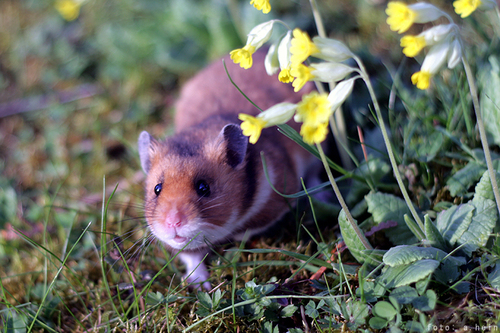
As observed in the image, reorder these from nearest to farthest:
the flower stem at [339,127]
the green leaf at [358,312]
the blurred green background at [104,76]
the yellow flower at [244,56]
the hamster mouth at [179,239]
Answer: the green leaf at [358,312] < the yellow flower at [244,56] < the hamster mouth at [179,239] < the flower stem at [339,127] < the blurred green background at [104,76]

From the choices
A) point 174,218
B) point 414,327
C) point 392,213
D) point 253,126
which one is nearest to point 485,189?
point 392,213

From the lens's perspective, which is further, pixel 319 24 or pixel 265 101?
pixel 265 101

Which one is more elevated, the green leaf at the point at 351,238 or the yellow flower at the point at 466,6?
the yellow flower at the point at 466,6

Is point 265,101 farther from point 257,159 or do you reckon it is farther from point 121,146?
point 121,146

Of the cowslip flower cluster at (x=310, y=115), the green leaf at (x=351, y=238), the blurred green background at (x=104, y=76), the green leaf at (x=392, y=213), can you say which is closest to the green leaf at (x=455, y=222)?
the green leaf at (x=392, y=213)

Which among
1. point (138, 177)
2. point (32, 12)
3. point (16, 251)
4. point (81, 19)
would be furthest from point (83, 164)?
point (32, 12)

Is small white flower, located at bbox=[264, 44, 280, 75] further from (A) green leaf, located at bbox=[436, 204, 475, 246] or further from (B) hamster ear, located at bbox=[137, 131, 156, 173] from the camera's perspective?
(A) green leaf, located at bbox=[436, 204, 475, 246]

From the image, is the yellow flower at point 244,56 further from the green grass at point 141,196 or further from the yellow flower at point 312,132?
the green grass at point 141,196
